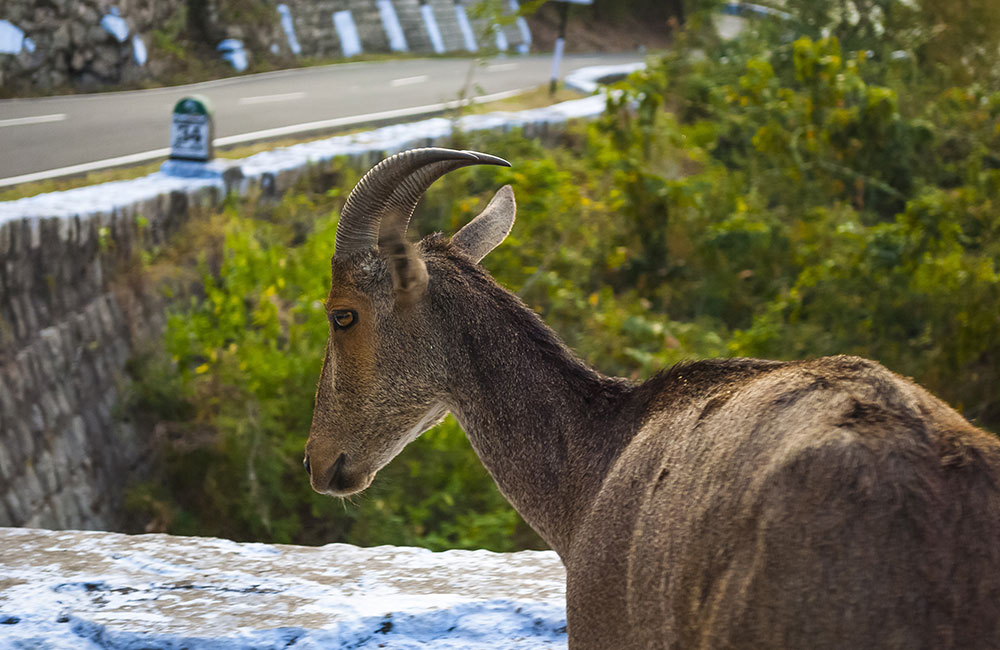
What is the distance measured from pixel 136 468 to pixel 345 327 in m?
4.64

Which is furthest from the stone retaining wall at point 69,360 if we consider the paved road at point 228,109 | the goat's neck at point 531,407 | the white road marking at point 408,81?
the white road marking at point 408,81

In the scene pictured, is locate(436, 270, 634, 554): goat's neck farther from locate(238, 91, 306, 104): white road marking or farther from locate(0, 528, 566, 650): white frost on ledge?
→ locate(238, 91, 306, 104): white road marking

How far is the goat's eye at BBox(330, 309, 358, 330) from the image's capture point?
3.15 m

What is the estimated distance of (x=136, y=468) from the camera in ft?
23.7

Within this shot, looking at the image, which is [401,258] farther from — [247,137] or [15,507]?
[247,137]

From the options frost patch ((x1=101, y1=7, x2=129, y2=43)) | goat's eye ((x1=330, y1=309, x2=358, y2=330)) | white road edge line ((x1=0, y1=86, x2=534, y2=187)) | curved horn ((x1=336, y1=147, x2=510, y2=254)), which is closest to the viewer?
curved horn ((x1=336, y1=147, x2=510, y2=254))

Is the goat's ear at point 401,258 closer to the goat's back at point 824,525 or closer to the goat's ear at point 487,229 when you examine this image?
the goat's ear at point 487,229

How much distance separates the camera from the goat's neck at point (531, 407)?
299 centimetres

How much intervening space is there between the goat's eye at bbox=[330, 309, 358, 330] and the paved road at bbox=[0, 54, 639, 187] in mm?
4574

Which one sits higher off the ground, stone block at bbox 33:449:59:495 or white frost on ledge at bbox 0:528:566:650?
white frost on ledge at bbox 0:528:566:650

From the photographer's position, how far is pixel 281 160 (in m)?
9.34

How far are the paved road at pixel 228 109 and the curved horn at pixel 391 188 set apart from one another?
464cm

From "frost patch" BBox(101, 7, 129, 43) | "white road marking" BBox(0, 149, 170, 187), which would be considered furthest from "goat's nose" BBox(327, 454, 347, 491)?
"frost patch" BBox(101, 7, 129, 43)

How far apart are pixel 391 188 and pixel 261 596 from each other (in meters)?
1.79
